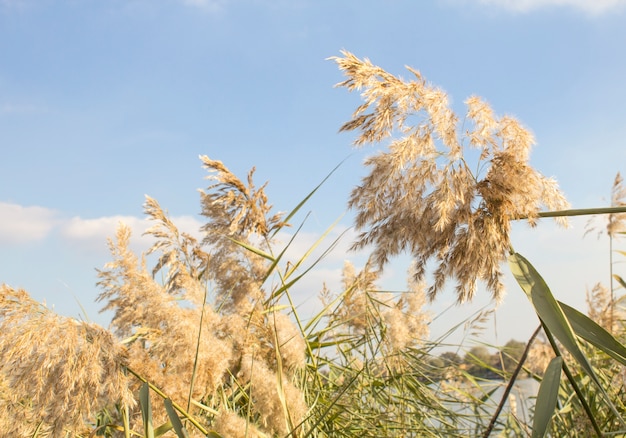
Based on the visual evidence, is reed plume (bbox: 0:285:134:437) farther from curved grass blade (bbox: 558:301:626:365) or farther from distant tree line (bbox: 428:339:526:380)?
distant tree line (bbox: 428:339:526:380)

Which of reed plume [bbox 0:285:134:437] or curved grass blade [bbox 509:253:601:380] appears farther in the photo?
reed plume [bbox 0:285:134:437]

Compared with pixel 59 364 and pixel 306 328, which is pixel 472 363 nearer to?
pixel 306 328

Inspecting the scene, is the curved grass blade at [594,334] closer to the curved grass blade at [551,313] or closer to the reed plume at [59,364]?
the curved grass blade at [551,313]

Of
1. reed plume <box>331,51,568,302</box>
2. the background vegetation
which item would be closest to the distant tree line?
the background vegetation

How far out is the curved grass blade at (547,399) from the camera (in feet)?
3.95

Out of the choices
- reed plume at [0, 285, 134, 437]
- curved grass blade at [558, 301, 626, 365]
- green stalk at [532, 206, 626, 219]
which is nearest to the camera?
curved grass blade at [558, 301, 626, 365]

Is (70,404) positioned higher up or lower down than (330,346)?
lower down

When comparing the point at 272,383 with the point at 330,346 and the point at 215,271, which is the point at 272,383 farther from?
the point at 330,346

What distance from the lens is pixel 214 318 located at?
1.91 m

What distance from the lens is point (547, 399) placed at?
1.26m

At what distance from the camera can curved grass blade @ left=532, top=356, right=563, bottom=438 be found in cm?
120

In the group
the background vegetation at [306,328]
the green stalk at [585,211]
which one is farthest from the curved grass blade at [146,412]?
the green stalk at [585,211]

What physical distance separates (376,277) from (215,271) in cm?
87

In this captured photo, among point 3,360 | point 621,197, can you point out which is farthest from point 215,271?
point 621,197
